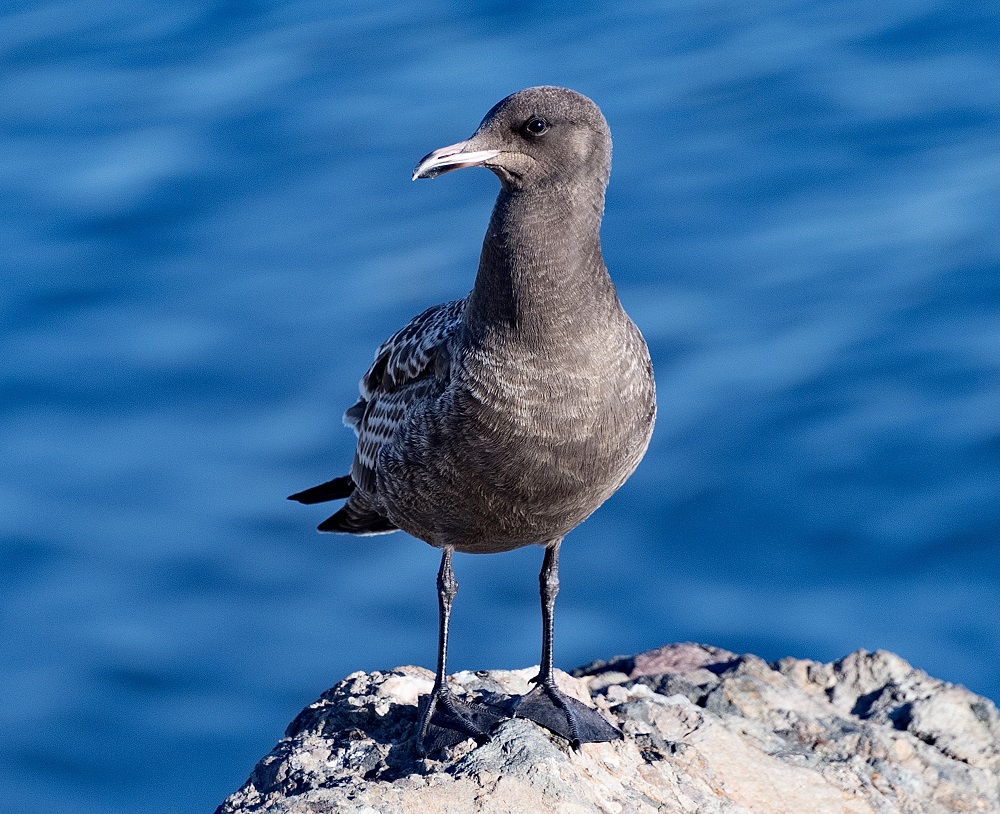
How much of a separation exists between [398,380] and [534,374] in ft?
2.89

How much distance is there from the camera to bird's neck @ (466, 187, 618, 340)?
522 cm

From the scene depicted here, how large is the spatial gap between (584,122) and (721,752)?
2274 mm

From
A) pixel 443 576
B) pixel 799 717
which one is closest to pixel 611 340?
pixel 443 576

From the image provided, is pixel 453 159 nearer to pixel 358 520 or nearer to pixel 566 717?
pixel 566 717

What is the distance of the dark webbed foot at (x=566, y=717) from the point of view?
5.23 metres

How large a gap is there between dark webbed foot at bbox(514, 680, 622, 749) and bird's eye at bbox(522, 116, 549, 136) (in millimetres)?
1997

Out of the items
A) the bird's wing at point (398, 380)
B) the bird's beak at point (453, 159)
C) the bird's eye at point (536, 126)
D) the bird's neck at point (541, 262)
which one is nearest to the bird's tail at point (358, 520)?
the bird's wing at point (398, 380)

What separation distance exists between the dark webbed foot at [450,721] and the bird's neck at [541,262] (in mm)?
1304

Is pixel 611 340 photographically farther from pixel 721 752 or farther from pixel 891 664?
pixel 891 664

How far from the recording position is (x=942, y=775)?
5.82 metres

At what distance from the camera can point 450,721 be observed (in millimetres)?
5199

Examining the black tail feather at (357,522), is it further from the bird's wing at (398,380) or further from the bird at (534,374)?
Result: the bird at (534,374)

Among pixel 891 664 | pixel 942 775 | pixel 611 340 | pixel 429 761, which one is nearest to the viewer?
pixel 429 761

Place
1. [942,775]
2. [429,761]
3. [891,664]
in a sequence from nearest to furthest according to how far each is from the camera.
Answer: [429,761], [942,775], [891,664]
